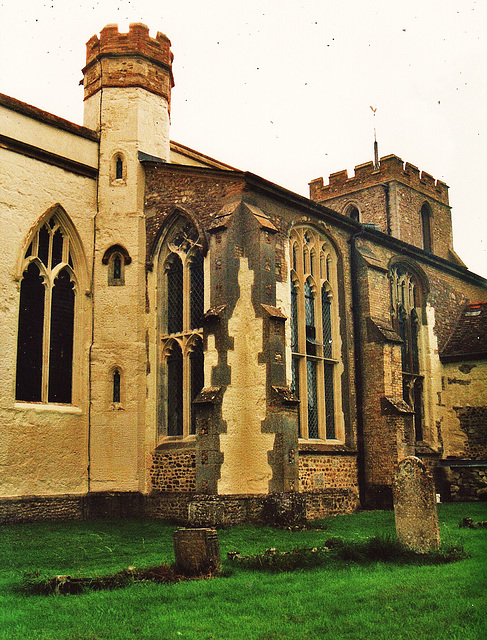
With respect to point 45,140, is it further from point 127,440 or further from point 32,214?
point 127,440

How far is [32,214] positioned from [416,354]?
13.4 meters

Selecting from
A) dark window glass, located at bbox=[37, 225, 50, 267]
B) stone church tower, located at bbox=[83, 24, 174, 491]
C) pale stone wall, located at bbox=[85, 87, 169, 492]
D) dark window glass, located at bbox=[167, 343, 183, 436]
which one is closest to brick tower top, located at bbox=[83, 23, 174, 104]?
stone church tower, located at bbox=[83, 24, 174, 491]

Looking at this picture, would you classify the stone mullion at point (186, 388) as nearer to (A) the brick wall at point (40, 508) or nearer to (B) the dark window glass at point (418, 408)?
(A) the brick wall at point (40, 508)

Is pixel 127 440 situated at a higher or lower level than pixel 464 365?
lower

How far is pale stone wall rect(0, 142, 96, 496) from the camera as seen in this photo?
47.9ft

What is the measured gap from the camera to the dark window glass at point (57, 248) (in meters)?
16.4

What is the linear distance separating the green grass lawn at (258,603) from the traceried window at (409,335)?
11.8 m

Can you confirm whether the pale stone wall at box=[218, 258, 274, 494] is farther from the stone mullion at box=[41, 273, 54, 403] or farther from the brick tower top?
the brick tower top

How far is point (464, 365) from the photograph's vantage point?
23828 millimetres

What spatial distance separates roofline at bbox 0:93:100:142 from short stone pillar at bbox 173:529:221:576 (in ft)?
36.0

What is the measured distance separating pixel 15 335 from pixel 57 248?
259 centimetres

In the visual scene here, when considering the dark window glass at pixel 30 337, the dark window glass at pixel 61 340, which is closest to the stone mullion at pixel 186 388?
the dark window glass at pixel 61 340

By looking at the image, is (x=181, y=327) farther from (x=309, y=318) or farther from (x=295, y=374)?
(x=309, y=318)

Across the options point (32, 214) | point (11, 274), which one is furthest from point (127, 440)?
point (32, 214)
